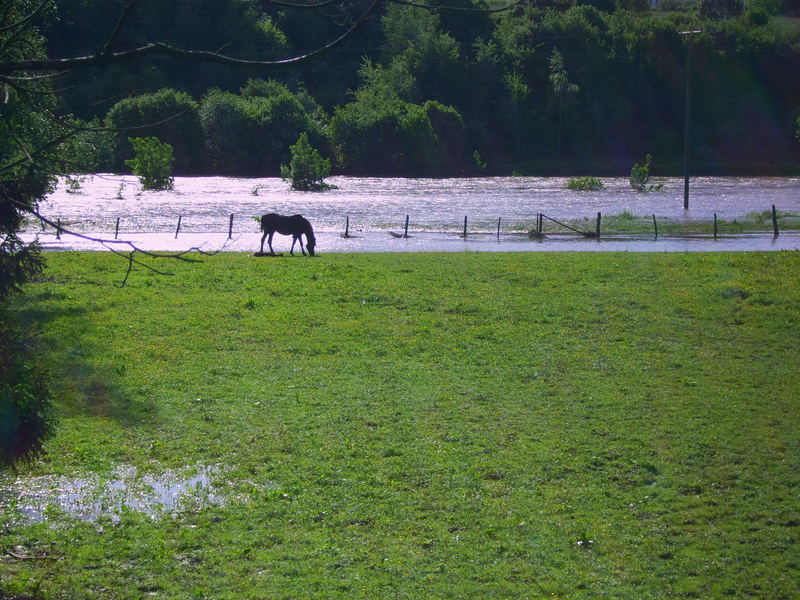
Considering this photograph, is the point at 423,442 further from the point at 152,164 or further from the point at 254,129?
the point at 254,129

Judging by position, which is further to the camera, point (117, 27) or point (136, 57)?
point (136, 57)

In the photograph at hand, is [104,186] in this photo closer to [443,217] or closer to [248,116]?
[248,116]

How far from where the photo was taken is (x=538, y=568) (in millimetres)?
6691

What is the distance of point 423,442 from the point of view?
9.78m

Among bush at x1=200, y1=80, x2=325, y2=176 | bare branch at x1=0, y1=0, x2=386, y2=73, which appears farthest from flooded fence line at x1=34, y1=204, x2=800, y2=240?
bush at x1=200, y1=80, x2=325, y2=176

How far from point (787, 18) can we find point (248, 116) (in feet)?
269

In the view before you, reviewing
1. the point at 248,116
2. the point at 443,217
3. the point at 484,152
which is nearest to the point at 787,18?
the point at 484,152

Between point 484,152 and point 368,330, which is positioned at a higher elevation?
point 484,152

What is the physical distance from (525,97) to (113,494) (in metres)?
91.2

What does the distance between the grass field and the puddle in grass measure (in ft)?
0.25

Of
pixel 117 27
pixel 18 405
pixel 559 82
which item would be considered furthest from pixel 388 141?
pixel 117 27

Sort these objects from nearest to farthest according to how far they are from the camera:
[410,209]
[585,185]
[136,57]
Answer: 1. [136,57]
2. [410,209]
3. [585,185]

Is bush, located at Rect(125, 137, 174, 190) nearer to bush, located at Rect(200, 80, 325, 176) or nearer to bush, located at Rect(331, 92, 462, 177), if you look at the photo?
bush, located at Rect(200, 80, 325, 176)

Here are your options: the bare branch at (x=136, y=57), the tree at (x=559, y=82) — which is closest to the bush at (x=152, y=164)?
the tree at (x=559, y=82)
